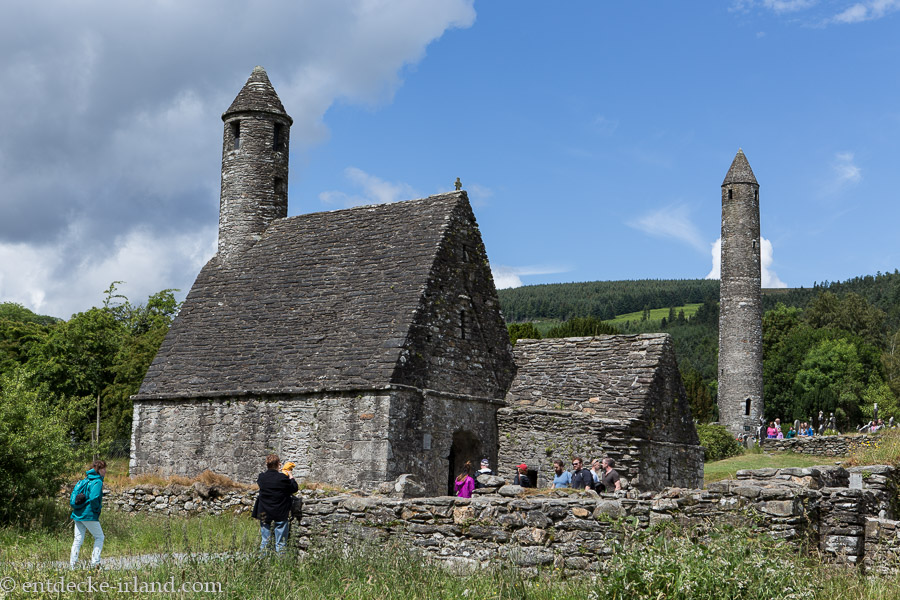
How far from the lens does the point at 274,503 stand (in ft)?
37.7

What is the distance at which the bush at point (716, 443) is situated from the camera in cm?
3706

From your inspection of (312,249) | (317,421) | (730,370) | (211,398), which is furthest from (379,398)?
(730,370)

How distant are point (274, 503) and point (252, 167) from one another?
16006mm

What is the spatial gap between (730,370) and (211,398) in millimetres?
39904

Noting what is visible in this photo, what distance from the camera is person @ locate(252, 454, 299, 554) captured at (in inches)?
452

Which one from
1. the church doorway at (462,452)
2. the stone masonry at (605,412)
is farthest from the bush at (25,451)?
the stone masonry at (605,412)

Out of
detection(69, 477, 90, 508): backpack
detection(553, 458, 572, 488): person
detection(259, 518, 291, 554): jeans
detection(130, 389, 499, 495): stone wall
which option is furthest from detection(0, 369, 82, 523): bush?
detection(553, 458, 572, 488): person

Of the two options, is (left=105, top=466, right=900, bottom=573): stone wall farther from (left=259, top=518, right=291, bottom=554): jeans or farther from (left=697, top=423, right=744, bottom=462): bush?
(left=697, top=423, right=744, bottom=462): bush

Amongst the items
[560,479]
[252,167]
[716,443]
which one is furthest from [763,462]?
[252,167]

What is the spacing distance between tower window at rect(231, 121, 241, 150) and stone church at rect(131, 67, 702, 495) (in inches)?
163

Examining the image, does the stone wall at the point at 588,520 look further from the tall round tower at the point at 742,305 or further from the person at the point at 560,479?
the tall round tower at the point at 742,305

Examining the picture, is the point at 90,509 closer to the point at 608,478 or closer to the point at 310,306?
the point at 608,478

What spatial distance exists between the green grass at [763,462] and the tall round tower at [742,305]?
14.7m

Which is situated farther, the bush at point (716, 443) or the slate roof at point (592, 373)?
the bush at point (716, 443)
